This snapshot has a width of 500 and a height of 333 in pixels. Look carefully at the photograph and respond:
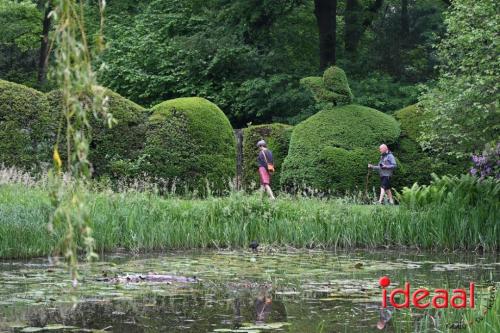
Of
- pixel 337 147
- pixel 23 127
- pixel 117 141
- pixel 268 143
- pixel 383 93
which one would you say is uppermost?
pixel 383 93

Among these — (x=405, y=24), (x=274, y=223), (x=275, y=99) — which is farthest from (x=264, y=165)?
(x=405, y=24)

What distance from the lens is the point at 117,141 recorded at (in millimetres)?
18094

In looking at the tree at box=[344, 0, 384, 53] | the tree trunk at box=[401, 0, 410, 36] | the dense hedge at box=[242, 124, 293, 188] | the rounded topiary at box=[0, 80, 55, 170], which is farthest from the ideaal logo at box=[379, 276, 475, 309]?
the tree trunk at box=[401, 0, 410, 36]

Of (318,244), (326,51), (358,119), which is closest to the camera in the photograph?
(318,244)

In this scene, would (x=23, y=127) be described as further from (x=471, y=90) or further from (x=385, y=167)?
(x=471, y=90)

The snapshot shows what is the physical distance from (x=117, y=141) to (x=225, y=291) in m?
11.5

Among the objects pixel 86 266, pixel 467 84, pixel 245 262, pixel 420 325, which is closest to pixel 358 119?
pixel 467 84

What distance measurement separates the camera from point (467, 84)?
38.4ft

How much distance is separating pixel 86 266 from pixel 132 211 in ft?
7.90

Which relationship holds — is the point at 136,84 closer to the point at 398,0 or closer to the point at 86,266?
the point at 398,0

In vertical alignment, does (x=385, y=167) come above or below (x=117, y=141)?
below

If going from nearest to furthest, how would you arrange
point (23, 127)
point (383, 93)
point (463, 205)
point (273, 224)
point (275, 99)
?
point (273, 224), point (463, 205), point (23, 127), point (383, 93), point (275, 99)

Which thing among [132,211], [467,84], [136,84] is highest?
[136,84]

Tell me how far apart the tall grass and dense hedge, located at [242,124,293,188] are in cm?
748
